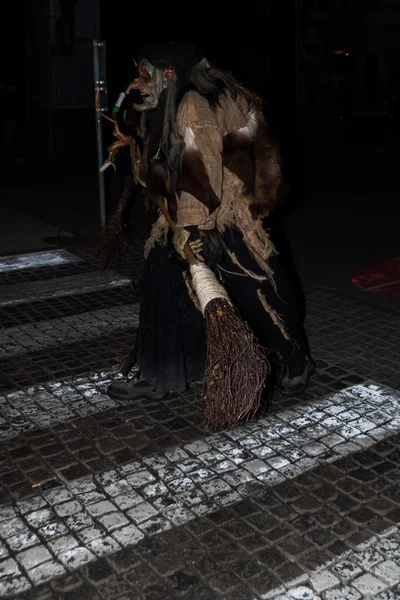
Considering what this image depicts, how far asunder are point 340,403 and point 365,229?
17.1 feet

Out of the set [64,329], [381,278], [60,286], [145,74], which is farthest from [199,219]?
[381,278]

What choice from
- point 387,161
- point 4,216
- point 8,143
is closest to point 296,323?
point 4,216

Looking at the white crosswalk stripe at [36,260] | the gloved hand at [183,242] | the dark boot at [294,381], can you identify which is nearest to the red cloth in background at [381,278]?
the dark boot at [294,381]

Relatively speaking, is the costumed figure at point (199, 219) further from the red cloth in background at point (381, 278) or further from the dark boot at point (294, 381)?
the red cloth in background at point (381, 278)

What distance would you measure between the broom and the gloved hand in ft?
0.31

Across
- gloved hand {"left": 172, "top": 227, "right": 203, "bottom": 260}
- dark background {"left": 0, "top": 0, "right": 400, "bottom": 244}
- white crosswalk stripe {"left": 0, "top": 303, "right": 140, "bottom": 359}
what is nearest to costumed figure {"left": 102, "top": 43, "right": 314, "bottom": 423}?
gloved hand {"left": 172, "top": 227, "right": 203, "bottom": 260}

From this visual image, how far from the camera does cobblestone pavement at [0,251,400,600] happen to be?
126 inches

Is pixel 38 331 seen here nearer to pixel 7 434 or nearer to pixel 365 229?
pixel 7 434

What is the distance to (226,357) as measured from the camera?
383 centimetres

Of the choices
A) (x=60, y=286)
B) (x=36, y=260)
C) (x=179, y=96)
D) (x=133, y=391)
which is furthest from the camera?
(x=36, y=260)

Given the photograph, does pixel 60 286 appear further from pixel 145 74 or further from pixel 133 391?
pixel 145 74

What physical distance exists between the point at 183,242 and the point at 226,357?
0.64 m

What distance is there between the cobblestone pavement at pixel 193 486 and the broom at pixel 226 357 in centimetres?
35

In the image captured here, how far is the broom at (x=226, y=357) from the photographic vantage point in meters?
3.82
